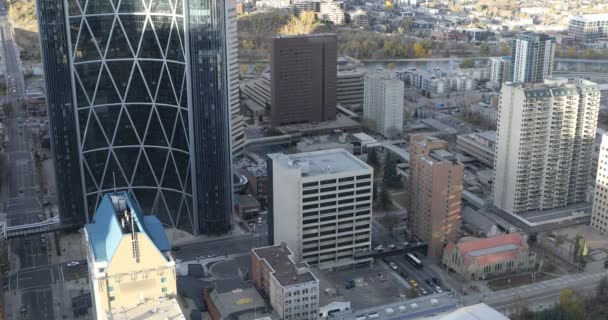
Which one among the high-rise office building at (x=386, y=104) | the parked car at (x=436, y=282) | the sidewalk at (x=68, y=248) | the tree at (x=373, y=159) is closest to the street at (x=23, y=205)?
the sidewalk at (x=68, y=248)

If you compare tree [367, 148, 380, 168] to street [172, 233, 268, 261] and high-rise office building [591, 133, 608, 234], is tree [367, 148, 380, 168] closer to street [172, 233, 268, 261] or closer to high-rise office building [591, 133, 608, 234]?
street [172, 233, 268, 261]

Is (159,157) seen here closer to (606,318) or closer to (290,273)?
(290,273)

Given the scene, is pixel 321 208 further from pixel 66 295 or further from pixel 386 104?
pixel 386 104

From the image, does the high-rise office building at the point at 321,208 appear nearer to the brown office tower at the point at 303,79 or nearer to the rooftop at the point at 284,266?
the rooftop at the point at 284,266

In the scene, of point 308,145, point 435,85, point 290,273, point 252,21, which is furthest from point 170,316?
point 252,21

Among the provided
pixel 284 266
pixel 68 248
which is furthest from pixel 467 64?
pixel 284 266

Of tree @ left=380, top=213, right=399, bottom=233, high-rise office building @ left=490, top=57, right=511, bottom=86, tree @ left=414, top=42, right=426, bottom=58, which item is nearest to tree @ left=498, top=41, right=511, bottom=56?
tree @ left=414, top=42, right=426, bottom=58
